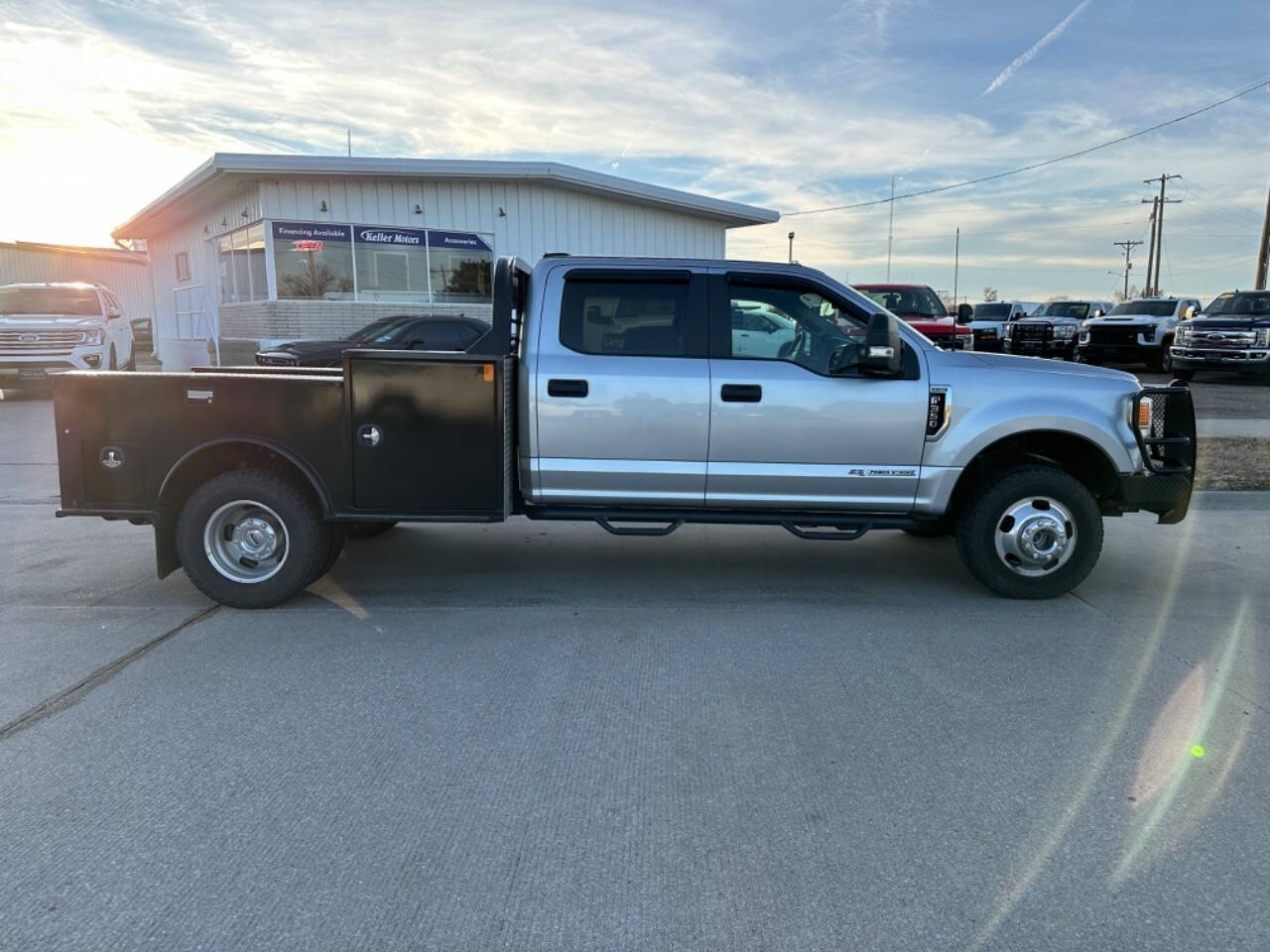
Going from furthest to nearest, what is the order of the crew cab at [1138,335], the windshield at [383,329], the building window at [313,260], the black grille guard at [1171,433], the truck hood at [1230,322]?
the crew cab at [1138,335], the building window at [313,260], the truck hood at [1230,322], the windshield at [383,329], the black grille guard at [1171,433]

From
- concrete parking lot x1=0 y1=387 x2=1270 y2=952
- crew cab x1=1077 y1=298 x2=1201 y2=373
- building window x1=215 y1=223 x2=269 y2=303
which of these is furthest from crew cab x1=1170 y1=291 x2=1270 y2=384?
building window x1=215 y1=223 x2=269 y2=303

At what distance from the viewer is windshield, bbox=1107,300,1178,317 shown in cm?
2377

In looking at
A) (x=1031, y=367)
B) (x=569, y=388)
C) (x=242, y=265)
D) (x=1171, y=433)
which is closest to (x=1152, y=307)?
(x=1171, y=433)

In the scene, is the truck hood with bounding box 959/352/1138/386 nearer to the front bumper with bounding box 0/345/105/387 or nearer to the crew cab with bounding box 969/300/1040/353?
the front bumper with bounding box 0/345/105/387

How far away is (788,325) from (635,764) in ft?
9.90

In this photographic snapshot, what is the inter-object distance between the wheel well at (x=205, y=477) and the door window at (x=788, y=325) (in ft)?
8.98

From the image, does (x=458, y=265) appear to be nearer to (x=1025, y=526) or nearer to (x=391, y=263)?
(x=391, y=263)

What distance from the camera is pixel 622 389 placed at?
5.29 meters

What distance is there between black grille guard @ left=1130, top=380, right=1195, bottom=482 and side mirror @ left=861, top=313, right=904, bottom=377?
1.65 m

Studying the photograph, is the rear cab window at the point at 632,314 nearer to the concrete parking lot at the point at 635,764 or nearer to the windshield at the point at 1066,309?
the concrete parking lot at the point at 635,764

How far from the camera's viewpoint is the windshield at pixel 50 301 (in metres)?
17.0

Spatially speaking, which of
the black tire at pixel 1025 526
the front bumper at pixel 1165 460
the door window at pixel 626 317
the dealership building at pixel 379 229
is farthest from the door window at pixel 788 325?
the dealership building at pixel 379 229

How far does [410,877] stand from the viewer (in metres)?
2.75

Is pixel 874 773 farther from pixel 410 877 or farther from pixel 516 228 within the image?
pixel 516 228
